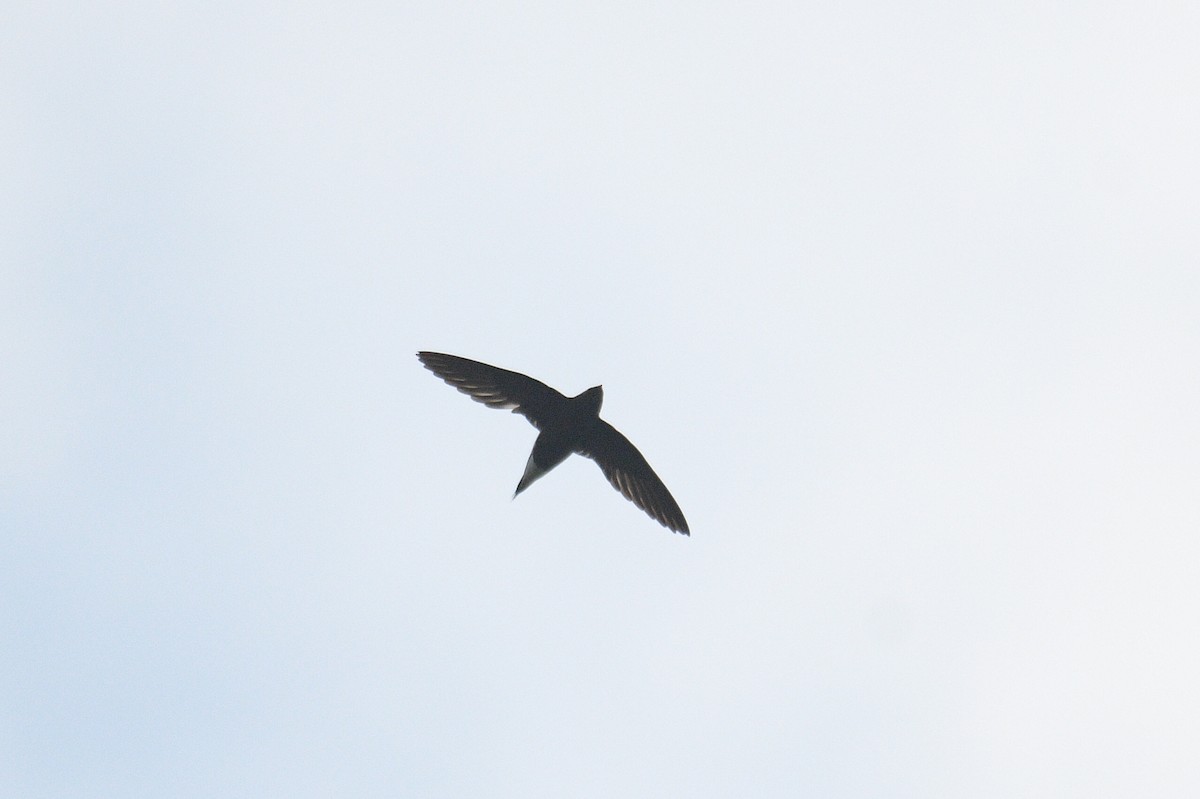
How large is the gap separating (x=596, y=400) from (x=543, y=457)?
0.91 meters

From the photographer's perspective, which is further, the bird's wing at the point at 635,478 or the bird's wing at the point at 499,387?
the bird's wing at the point at 635,478

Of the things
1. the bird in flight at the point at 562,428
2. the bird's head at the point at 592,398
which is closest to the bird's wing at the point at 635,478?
the bird in flight at the point at 562,428

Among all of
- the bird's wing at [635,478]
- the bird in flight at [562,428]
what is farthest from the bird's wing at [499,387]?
the bird's wing at [635,478]

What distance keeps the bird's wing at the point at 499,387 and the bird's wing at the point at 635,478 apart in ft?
2.28

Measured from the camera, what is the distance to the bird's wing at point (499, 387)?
1557 centimetres

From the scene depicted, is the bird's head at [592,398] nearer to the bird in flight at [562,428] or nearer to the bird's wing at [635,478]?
the bird in flight at [562,428]

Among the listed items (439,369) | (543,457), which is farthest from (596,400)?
(439,369)

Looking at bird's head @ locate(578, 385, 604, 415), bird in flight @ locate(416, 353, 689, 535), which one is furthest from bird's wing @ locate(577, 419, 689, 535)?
bird's head @ locate(578, 385, 604, 415)

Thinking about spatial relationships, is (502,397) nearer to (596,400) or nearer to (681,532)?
(596,400)

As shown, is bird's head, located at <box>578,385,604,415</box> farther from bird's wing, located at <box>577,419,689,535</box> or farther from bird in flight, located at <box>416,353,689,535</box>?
bird's wing, located at <box>577,419,689,535</box>

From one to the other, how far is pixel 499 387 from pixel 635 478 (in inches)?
76.6

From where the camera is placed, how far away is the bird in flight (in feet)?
51.0

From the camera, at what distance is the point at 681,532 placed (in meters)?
16.5

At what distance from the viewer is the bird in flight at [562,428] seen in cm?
1553
